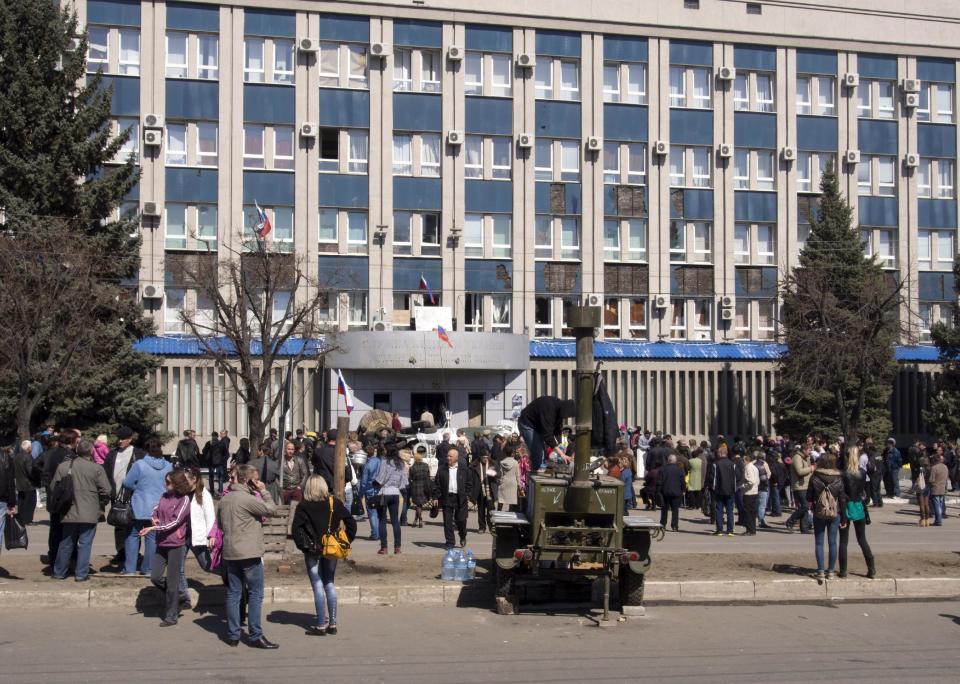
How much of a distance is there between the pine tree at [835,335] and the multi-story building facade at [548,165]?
12.0ft

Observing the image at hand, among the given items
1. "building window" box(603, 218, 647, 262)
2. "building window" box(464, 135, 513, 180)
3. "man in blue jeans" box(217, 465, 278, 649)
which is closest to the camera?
"man in blue jeans" box(217, 465, 278, 649)

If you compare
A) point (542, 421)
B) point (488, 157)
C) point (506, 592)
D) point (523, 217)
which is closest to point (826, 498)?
point (542, 421)

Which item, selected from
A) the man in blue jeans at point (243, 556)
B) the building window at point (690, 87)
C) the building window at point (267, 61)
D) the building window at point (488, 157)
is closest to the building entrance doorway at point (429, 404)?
the building window at point (488, 157)

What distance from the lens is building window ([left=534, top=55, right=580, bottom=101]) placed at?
42562 millimetres

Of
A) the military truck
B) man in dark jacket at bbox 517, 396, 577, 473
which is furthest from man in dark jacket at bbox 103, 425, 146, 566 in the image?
the military truck

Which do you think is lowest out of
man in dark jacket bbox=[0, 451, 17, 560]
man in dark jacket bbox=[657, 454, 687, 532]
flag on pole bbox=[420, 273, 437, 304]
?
man in dark jacket bbox=[657, 454, 687, 532]

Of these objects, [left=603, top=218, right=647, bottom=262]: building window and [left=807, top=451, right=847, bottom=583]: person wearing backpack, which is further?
[left=603, top=218, right=647, bottom=262]: building window

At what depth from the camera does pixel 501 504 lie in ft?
62.7

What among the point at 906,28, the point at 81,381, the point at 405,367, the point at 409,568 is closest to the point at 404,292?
the point at 405,367

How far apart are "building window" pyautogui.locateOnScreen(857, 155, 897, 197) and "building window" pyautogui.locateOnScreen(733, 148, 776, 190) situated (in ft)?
12.4

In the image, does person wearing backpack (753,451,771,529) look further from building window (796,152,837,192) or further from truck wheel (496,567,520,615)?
building window (796,152,837,192)

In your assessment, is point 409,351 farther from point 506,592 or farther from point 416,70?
point 506,592

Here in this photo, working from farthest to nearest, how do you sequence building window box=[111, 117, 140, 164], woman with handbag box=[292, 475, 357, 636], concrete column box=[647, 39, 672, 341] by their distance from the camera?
concrete column box=[647, 39, 672, 341] < building window box=[111, 117, 140, 164] < woman with handbag box=[292, 475, 357, 636]

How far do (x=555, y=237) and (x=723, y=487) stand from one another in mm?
23102
